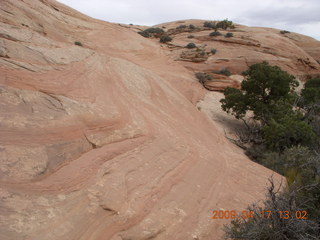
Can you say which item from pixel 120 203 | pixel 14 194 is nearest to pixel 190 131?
pixel 120 203

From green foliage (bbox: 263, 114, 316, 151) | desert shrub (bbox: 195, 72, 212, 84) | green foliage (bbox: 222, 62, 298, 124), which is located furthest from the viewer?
desert shrub (bbox: 195, 72, 212, 84)

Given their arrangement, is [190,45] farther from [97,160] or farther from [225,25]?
[97,160]

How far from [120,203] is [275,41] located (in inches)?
1037

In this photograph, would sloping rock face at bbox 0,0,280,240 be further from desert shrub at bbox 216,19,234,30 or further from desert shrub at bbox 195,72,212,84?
desert shrub at bbox 216,19,234,30

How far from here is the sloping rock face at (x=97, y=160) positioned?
283cm

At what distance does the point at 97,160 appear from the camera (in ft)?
12.5

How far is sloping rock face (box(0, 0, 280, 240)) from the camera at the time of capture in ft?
9.29

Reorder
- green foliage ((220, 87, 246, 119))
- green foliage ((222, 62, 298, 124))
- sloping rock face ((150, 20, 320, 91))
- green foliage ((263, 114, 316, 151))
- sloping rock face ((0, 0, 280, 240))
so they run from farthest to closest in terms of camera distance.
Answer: sloping rock face ((150, 20, 320, 91))
green foliage ((220, 87, 246, 119))
green foliage ((222, 62, 298, 124))
green foliage ((263, 114, 316, 151))
sloping rock face ((0, 0, 280, 240))

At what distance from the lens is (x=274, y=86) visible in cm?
1178

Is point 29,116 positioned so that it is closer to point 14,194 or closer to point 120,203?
point 14,194

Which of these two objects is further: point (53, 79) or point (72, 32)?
point (72, 32)
